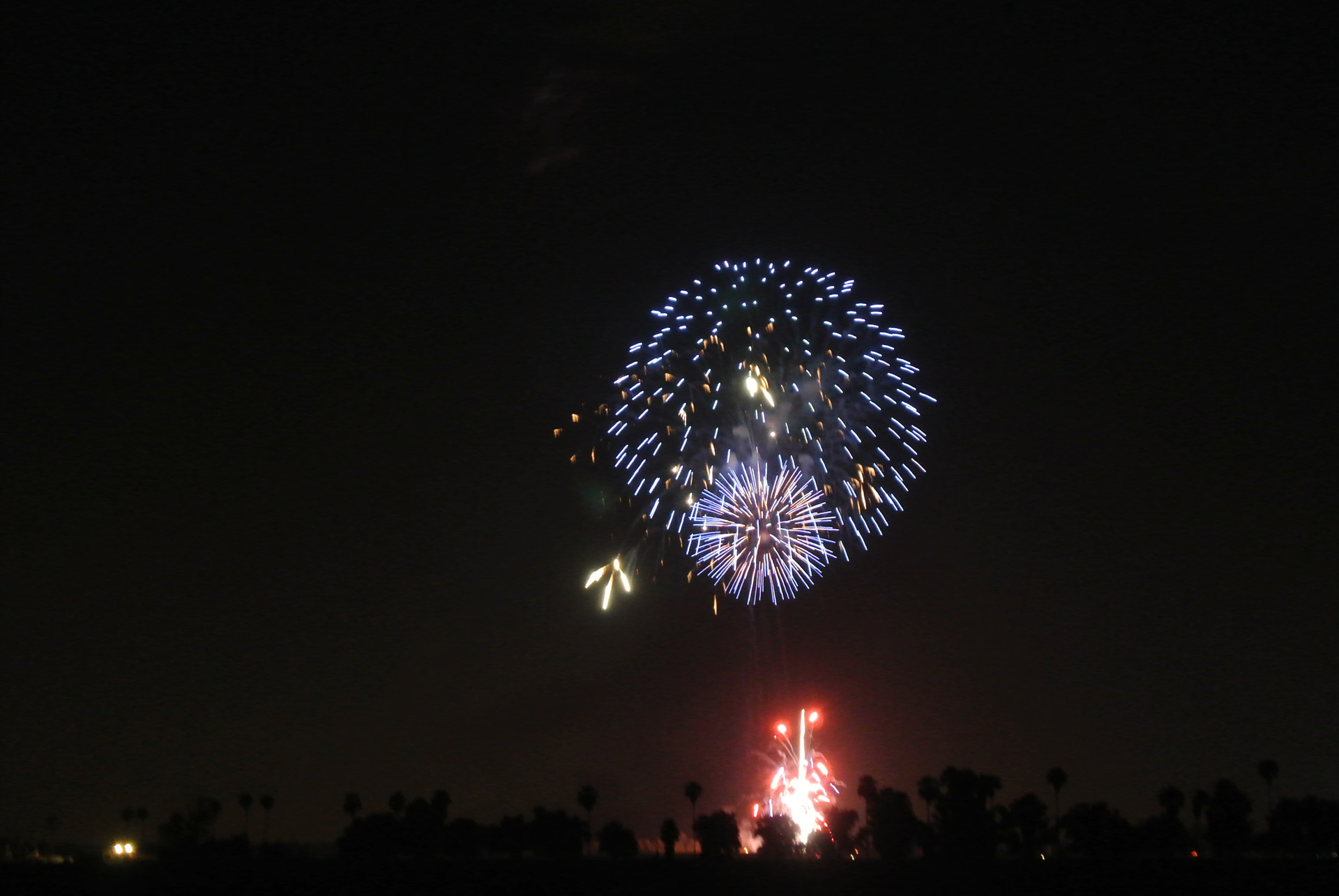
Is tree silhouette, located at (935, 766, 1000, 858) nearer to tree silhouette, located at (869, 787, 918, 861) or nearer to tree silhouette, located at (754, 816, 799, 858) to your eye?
tree silhouette, located at (869, 787, 918, 861)

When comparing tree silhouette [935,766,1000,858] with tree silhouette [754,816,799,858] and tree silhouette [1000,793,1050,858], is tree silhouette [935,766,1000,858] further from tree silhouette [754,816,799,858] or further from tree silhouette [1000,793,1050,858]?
tree silhouette [754,816,799,858]

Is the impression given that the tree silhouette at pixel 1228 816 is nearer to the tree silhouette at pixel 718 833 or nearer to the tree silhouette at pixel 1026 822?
the tree silhouette at pixel 1026 822

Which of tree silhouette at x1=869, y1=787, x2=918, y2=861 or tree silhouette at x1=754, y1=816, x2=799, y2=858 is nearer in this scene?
tree silhouette at x1=754, y1=816, x2=799, y2=858

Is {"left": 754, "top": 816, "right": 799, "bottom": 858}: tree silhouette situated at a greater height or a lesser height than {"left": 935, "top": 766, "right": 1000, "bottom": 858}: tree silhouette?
lesser

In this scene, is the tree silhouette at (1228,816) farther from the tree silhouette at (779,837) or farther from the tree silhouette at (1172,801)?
the tree silhouette at (779,837)

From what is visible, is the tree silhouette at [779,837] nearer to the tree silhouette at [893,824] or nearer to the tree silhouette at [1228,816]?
the tree silhouette at [893,824]

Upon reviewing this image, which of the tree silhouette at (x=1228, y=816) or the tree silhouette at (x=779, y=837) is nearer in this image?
the tree silhouette at (x=779, y=837)

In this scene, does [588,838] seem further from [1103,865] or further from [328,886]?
[1103,865]

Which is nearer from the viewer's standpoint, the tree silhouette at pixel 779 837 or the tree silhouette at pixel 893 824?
the tree silhouette at pixel 779 837

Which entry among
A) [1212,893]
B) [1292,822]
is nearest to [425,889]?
[1212,893]

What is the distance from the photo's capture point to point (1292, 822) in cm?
9006

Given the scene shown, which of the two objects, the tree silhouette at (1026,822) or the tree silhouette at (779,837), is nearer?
the tree silhouette at (779,837)

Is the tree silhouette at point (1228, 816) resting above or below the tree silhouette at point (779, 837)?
above

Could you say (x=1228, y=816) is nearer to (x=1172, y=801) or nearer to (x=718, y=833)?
(x=1172, y=801)
